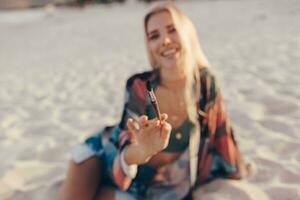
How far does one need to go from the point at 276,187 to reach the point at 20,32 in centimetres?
1083

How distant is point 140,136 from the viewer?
1879 millimetres

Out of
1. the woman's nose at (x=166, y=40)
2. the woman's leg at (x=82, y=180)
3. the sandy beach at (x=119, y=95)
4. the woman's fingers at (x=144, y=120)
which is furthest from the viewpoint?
the sandy beach at (x=119, y=95)

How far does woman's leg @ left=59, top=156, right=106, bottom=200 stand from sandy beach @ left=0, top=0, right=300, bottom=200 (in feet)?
0.90

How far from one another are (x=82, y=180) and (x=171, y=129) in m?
0.44

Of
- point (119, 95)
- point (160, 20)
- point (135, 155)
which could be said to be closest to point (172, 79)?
point (160, 20)

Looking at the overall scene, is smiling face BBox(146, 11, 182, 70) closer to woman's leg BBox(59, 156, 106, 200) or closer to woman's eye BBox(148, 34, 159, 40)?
woman's eye BBox(148, 34, 159, 40)

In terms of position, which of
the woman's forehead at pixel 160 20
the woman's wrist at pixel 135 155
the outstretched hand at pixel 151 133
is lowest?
the woman's wrist at pixel 135 155

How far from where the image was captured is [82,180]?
2.34m

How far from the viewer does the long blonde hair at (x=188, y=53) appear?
2.23 m

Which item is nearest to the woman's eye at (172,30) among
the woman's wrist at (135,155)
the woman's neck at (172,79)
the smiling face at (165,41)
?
the smiling face at (165,41)

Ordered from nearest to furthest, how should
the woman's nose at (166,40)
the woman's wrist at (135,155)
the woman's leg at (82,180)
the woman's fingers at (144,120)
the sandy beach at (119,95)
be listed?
the woman's fingers at (144,120)
the woman's wrist at (135,155)
the woman's nose at (166,40)
the woman's leg at (82,180)
the sandy beach at (119,95)

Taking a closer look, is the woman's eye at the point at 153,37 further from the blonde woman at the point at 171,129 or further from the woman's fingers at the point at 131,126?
the woman's fingers at the point at 131,126

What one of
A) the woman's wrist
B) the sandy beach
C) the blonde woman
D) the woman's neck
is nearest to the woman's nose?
the blonde woman

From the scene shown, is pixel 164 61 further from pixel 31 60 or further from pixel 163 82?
pixel 31 60
